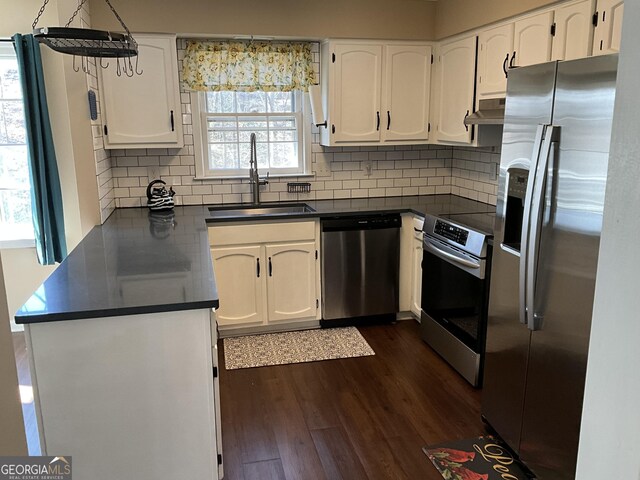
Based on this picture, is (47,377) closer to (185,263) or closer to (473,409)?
(185,263)

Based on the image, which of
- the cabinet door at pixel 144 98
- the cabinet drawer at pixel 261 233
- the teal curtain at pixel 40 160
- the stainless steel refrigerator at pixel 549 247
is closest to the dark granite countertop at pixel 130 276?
the cabinet drawer at pixel 261 233

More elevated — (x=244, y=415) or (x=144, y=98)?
(x=144, y=98)

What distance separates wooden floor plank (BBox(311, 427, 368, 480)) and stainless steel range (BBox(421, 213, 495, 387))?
3.11 ft

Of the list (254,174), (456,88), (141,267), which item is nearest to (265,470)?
(141,267)

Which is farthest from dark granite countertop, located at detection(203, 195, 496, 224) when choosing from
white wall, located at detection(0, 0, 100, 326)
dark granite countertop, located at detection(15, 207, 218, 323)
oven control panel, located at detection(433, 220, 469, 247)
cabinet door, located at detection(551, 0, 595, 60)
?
cabinet door, located at detection(551, 0, 595, 60)

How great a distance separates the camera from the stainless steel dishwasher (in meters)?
3.77

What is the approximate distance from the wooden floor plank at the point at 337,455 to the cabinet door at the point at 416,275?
4.85 feet

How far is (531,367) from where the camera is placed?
2.24 meters

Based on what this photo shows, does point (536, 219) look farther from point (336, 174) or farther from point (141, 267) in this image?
point (336, 174)

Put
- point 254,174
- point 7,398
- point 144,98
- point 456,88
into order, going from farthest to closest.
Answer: point 254,174, point 456,88, point 144,98, point 7,398

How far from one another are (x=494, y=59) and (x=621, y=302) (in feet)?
9.75

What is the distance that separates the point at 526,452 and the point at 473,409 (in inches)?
22.1

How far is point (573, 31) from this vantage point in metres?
2.62

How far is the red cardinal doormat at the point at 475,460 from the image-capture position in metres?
2.31
